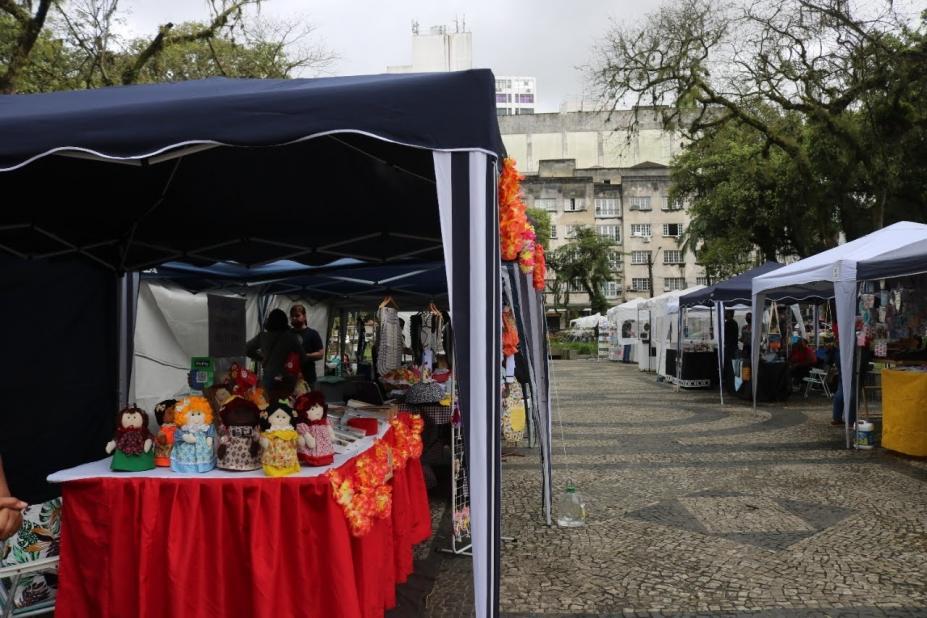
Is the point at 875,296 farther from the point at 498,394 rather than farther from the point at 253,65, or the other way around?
the point at 253,65

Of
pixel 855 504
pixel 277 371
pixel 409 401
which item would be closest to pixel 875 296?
pixel 855 504

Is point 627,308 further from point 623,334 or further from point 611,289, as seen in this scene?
point 611,289

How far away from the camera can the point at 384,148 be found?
350 cm

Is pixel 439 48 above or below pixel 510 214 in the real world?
above

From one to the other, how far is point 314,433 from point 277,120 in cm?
133

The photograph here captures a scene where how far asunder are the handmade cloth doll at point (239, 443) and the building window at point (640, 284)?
5038 centimetres

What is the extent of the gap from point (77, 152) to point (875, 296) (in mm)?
10032

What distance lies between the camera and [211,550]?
9.18 ft

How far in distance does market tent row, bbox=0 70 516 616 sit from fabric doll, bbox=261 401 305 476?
804 millimetres

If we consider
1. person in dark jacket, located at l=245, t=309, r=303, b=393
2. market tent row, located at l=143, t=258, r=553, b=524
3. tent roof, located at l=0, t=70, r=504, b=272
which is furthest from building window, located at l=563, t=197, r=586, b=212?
person in dark jacket, located at l=245, t=309, r=303, b=393

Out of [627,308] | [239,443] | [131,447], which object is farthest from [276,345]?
[627,308]

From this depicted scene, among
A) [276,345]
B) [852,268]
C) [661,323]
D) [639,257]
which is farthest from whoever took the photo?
[639,257]

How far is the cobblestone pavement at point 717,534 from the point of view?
371 cm

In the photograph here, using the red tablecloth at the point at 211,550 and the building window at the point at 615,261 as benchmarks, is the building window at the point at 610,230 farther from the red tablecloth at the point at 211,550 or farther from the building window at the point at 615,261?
the red tablecloth at the point at 211,550
